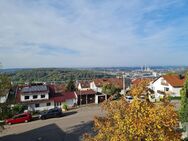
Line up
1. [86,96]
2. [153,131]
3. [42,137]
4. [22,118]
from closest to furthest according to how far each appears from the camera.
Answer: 1. [153,131]
2. [42,137]
3. [22,118]
4. [86,96]

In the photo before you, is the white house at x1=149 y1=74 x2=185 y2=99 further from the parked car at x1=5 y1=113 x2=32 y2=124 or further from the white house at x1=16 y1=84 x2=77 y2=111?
the parked car at x1=5 y1=113 x2=32 y2=124

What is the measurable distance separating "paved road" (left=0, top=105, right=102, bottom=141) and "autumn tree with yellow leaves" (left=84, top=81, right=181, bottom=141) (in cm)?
1865

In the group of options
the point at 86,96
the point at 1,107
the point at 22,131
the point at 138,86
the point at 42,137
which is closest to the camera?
the point at 138,86

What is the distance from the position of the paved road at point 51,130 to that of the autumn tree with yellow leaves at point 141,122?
18.6 m

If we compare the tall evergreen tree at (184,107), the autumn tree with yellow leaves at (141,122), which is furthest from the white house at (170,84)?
the autumn tree with yellow leaves at (141,122)

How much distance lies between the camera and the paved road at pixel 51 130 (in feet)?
101

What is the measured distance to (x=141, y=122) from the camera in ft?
33.7

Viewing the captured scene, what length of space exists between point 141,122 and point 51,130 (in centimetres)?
2551

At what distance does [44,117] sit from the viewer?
41.5 meters

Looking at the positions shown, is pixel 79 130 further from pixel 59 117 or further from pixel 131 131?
pixel 131 131

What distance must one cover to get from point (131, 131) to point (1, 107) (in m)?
19.0

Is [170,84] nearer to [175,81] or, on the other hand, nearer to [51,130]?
[175,81]

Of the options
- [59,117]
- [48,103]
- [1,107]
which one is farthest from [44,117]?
[1,107]

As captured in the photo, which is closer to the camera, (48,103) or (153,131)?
(153,131)
